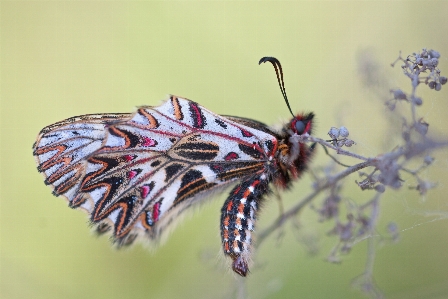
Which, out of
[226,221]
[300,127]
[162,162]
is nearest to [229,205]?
[226,221]

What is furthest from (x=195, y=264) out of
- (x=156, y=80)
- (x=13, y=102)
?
(x=13, y=102)

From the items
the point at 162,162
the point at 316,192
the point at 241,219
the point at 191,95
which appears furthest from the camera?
the point at 191,95

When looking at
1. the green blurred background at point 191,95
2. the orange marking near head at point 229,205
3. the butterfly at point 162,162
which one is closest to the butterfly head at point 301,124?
the butterfly at point 162,162

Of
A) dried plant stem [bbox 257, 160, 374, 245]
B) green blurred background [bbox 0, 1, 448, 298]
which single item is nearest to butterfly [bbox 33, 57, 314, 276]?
dried plant stem [bbox 257, 160, 374, 245]

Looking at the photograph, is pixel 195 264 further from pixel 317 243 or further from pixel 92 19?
pixel 92 19

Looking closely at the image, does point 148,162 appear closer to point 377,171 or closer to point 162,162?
point 162,162

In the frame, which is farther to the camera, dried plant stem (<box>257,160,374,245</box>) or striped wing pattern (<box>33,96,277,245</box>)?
striped wing pattern (<box>33,96,277,245</box>)

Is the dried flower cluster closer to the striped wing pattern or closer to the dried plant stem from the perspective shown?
the dried plant stem

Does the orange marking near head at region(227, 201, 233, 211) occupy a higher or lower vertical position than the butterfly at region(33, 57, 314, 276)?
lower
